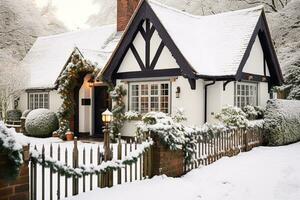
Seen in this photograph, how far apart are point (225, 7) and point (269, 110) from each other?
1429 cm

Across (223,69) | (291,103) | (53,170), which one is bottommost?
(53,170)

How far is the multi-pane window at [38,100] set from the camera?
22125 millimetres

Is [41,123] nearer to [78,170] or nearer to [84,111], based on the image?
[84,111]

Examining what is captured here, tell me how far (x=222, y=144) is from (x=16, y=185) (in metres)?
7.37

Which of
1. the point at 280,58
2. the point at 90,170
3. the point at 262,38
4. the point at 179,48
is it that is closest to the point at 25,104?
the point at 179,48

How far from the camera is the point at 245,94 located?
18.0 m

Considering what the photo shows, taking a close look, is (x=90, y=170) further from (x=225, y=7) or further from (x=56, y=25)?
(x=56, y=25)

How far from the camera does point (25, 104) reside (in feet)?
76.4

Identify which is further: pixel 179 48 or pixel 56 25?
pixel 56 25

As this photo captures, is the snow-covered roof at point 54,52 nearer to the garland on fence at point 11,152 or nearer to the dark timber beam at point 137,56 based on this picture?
the dark timber beam at point 137,56

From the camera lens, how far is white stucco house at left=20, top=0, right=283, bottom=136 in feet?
51.1

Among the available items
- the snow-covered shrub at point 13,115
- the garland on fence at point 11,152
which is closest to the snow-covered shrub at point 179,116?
the garland on fence at point 11,152

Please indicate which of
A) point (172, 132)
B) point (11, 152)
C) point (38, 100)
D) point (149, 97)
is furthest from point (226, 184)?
point (38, 100)

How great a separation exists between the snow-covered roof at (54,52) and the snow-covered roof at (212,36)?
4.92 m
